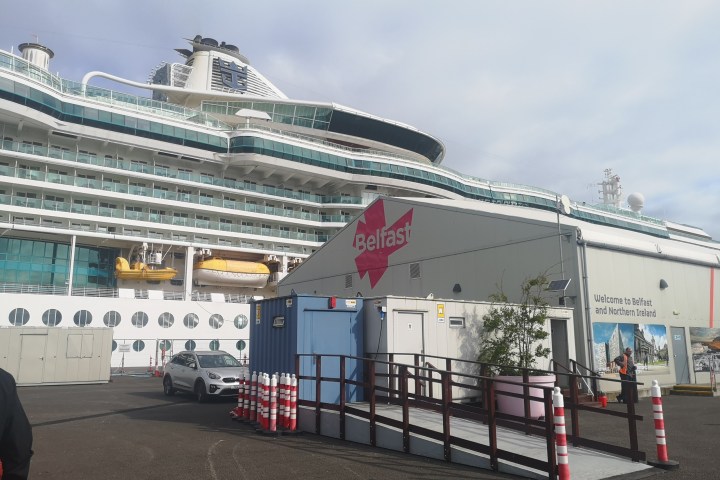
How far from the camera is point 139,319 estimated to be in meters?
34.0

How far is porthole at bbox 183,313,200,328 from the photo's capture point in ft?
116

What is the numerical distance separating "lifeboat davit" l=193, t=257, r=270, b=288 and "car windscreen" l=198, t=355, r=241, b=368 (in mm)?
22803

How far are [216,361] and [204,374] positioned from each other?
101 cm

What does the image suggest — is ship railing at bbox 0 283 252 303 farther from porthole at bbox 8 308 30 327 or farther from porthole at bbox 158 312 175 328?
porthole at bbox 8 308 30 327

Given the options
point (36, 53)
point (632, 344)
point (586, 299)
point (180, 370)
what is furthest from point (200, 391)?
point (36, 53)

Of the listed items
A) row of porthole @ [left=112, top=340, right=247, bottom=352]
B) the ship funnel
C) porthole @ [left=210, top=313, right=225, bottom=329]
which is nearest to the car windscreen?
row of porthole @ [left=112, top=340, right=247, bottom=352]

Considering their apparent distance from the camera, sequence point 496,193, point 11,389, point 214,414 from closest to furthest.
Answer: point 11,389
point 214,414
point 496,193

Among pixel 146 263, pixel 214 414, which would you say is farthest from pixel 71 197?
pixel 214 414

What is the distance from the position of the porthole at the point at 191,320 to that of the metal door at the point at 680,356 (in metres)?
27.1

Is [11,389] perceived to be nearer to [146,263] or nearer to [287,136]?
[146,263]

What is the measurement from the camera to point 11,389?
8.64 ft

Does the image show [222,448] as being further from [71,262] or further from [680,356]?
[71,262]

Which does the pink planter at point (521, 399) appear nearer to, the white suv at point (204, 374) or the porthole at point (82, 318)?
the white suv at point (204, 374)

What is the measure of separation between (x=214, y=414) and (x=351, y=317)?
3.98m
